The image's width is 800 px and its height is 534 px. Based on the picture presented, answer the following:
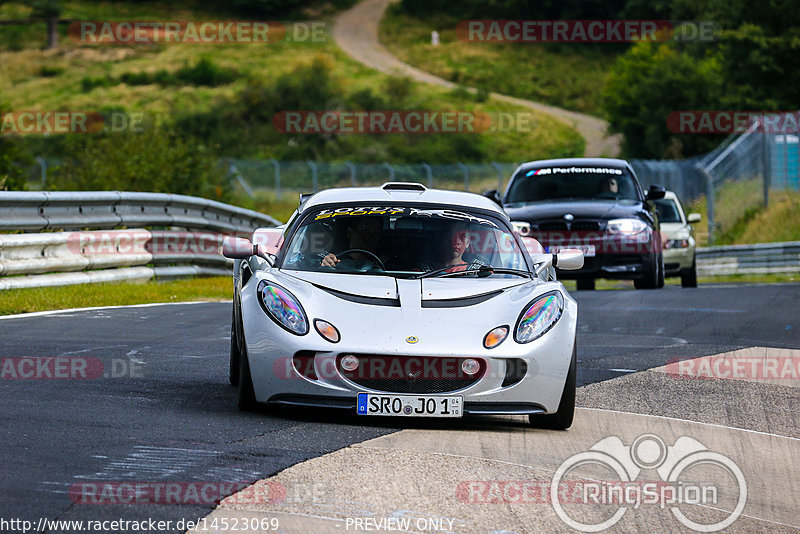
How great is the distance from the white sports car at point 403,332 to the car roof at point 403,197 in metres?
0.46

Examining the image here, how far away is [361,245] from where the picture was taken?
8180mm

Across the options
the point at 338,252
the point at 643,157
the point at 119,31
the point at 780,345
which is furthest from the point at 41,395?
the point at 119,31

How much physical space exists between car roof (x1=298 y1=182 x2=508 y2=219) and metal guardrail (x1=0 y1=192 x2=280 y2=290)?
604 cm

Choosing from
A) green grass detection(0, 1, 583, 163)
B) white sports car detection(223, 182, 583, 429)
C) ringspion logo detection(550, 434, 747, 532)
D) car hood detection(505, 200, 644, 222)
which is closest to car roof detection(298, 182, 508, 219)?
white sports car detection(223, 182, 583, 429)

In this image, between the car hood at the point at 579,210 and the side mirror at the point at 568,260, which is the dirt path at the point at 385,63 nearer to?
the car hood at the point at 579,210

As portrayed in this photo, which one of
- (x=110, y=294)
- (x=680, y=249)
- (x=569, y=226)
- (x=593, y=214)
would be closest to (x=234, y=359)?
(x=110, y=294)

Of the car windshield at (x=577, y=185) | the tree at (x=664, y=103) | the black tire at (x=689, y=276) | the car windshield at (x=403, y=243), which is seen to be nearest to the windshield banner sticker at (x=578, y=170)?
the car windshield at (x=577, y=185)

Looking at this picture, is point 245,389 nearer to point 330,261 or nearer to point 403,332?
point 403,332

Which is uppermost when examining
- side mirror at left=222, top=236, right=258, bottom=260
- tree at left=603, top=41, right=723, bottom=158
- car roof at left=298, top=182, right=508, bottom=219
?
tree at left=603, top=41, right=723, bottom=158

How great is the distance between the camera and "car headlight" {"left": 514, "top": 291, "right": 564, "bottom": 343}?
23.6ft

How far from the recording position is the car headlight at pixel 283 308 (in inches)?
279

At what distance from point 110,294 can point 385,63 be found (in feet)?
265

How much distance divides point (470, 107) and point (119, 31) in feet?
111

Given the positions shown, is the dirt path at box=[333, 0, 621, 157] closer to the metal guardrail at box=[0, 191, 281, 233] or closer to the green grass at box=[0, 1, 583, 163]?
the green grass at box=[0, 1, 583, 163]
